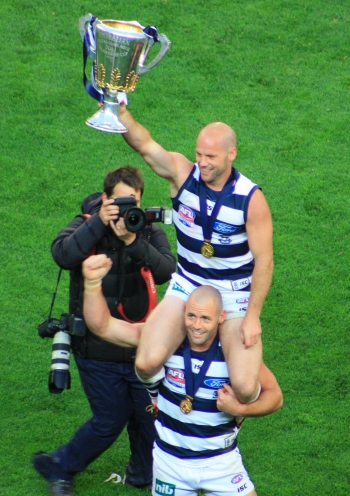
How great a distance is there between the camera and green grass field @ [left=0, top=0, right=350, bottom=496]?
704cm

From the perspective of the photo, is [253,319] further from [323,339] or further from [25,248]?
[25,248]

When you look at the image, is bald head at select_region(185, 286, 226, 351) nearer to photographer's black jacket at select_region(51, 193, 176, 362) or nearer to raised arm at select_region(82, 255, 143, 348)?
raised arm at select_region(82, 255, 143, 348)

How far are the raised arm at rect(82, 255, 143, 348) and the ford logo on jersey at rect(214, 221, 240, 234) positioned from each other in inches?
28.3

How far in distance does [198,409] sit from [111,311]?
101cm

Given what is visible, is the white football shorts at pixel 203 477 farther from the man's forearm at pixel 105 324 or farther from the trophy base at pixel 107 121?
the trophy base at pixel 107 121

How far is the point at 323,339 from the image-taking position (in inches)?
322

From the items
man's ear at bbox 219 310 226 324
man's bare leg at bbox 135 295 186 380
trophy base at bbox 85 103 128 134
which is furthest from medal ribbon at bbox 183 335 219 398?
trophy base at bbox 85 103 128 134

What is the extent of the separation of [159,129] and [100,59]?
5.41 meters

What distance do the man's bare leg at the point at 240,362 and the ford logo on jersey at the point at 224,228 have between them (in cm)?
54

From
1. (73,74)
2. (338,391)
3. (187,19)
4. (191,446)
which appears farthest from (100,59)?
(187,19)

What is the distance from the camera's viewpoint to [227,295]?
5.78 meters

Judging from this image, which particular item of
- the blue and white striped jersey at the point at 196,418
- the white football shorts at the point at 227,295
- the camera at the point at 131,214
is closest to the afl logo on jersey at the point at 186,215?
the camera at the point at 131,214

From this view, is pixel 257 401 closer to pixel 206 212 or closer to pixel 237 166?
pixel 206 212

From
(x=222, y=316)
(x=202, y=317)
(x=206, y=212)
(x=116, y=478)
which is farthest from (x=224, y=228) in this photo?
(x=116, y=478)
